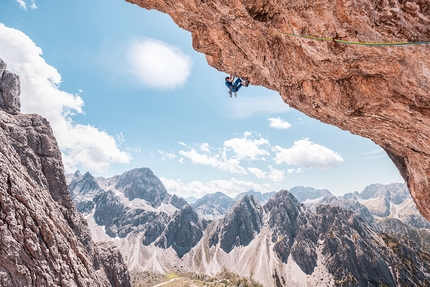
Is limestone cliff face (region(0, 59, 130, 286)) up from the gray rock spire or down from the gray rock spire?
down

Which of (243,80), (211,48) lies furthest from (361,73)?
(211,48)

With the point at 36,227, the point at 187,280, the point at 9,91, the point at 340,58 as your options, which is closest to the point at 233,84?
the point at 340,58

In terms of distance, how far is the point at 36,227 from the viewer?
853 inches

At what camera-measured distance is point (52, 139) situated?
4884 centimetres

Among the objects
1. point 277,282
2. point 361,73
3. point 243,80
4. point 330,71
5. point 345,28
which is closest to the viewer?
point 345,28

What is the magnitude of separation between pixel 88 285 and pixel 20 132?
33965 mm

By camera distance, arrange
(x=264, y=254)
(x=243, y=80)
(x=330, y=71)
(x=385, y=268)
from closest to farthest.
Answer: (x=330, y=71)
(x=243, y=80)
(x=385, y=268)
(x=264, y=254)

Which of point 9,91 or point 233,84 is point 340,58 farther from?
point 9,91

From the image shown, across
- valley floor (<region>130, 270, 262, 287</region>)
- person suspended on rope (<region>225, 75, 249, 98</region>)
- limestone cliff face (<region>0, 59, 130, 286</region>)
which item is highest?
person suspended on rope (<region>225, 75, 249, 98</region>)

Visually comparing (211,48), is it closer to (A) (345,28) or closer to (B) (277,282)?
(A) (345,28)

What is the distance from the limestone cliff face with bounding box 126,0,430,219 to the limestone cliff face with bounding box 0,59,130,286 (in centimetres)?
2178

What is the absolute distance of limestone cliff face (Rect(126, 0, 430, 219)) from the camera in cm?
908

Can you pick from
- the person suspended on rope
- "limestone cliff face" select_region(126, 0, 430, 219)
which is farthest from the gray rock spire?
the person suspended on rope

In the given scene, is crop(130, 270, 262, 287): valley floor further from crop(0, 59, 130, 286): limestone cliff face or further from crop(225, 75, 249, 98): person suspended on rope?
crop(225, 75, 249, 98): person suspended on rope
